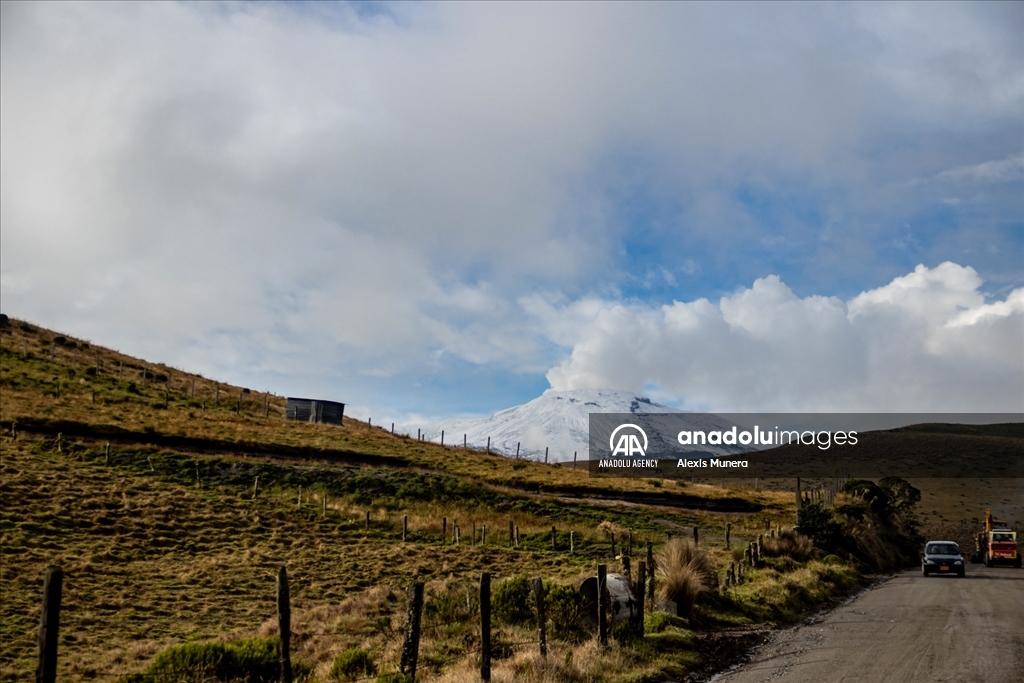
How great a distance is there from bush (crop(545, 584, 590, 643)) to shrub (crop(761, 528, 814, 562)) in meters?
20.5

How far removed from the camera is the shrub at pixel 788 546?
113 feet

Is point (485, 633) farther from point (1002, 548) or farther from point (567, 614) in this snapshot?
point (1002, 548)

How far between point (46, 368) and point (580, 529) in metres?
53.9

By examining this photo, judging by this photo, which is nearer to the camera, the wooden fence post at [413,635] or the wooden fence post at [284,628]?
the wooden fence post at [284,628]

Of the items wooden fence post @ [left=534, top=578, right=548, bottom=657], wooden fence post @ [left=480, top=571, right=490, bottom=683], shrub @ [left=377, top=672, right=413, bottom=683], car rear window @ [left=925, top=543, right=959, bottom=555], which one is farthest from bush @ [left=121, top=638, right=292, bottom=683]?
car rear window @ [left=925, top=543, right=959, bottom=555]

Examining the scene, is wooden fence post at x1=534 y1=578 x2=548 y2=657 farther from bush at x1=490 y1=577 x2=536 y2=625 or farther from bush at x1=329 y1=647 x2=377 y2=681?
bush at x1=490 y1=577 x2=536 y2=625

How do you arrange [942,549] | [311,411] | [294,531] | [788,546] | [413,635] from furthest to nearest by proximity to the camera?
[311,411] < [294,531] < [942,549] < [788,546] < [413,635]

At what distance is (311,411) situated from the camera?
275 ft

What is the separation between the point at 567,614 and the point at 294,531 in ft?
92.0

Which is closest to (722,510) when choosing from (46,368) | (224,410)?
(224,410)

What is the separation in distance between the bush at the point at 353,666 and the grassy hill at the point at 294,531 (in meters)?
0.27

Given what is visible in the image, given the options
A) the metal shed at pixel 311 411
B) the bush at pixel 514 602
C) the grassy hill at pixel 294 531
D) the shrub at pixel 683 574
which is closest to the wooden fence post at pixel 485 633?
the grassy hill at pixel 294 531

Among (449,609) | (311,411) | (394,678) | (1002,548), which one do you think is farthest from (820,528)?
(311,411)

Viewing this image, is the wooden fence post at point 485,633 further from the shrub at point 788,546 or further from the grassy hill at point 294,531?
the shrub at point 788,546
